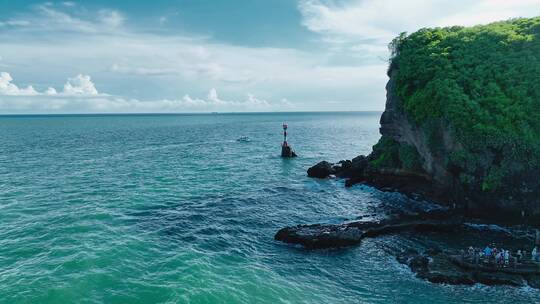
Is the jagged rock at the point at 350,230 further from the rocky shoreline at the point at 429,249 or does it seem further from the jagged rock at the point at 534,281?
the jagged rock at the point at 534,281

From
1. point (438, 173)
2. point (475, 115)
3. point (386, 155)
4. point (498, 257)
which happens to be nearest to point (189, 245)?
point (498, 257)

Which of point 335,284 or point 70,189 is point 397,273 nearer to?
point 335,284

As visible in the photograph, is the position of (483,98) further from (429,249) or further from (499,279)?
(499,279)

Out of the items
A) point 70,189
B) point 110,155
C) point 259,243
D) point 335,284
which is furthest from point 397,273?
point 110,155

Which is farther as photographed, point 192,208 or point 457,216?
point 192,208

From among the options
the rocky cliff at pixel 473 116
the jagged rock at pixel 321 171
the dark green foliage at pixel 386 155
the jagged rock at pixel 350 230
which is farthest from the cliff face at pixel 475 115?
the jagged rock at pixel 321 171

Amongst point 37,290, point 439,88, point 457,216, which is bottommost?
point 37,290
